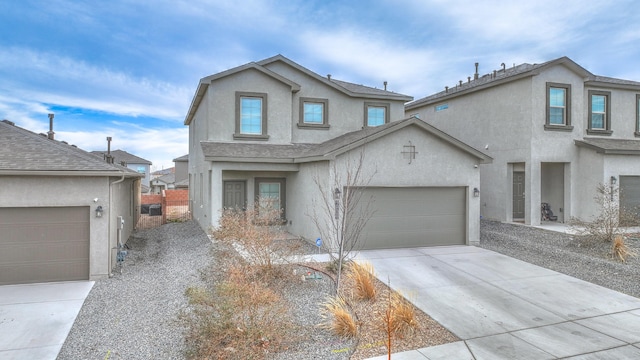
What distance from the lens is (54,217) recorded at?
920 cm

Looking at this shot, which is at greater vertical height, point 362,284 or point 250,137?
point 250,137

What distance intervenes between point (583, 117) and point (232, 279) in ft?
59.0

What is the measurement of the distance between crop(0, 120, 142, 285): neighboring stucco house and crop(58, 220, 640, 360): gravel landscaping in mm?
1067

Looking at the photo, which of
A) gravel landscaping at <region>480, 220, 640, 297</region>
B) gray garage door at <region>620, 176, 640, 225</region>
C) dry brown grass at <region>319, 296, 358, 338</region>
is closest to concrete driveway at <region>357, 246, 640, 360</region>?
gravel landscaping at <region>480, 220, 640, 297</region>

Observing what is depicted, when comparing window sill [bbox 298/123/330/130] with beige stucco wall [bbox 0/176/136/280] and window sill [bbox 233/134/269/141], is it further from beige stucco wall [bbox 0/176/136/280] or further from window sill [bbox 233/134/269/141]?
beige stucco wall [bbox 0/176/136/280]

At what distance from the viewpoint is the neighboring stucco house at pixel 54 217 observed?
8883 millimetres

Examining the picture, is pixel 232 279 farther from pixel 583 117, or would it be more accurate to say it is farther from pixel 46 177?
pixel 583 117

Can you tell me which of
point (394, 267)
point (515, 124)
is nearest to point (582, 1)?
point (515, 124)

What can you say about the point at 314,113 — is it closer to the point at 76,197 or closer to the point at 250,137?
the point at 250,137

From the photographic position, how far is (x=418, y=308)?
23.4ft

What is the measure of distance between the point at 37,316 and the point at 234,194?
8.97m

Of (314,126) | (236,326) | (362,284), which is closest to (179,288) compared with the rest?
(236,326)

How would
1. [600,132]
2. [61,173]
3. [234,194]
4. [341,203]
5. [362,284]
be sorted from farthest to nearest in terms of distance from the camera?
[600,132] → [234,194] → [341,203] → [61,173] → [362,284]

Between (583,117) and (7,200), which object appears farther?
(583,117)
